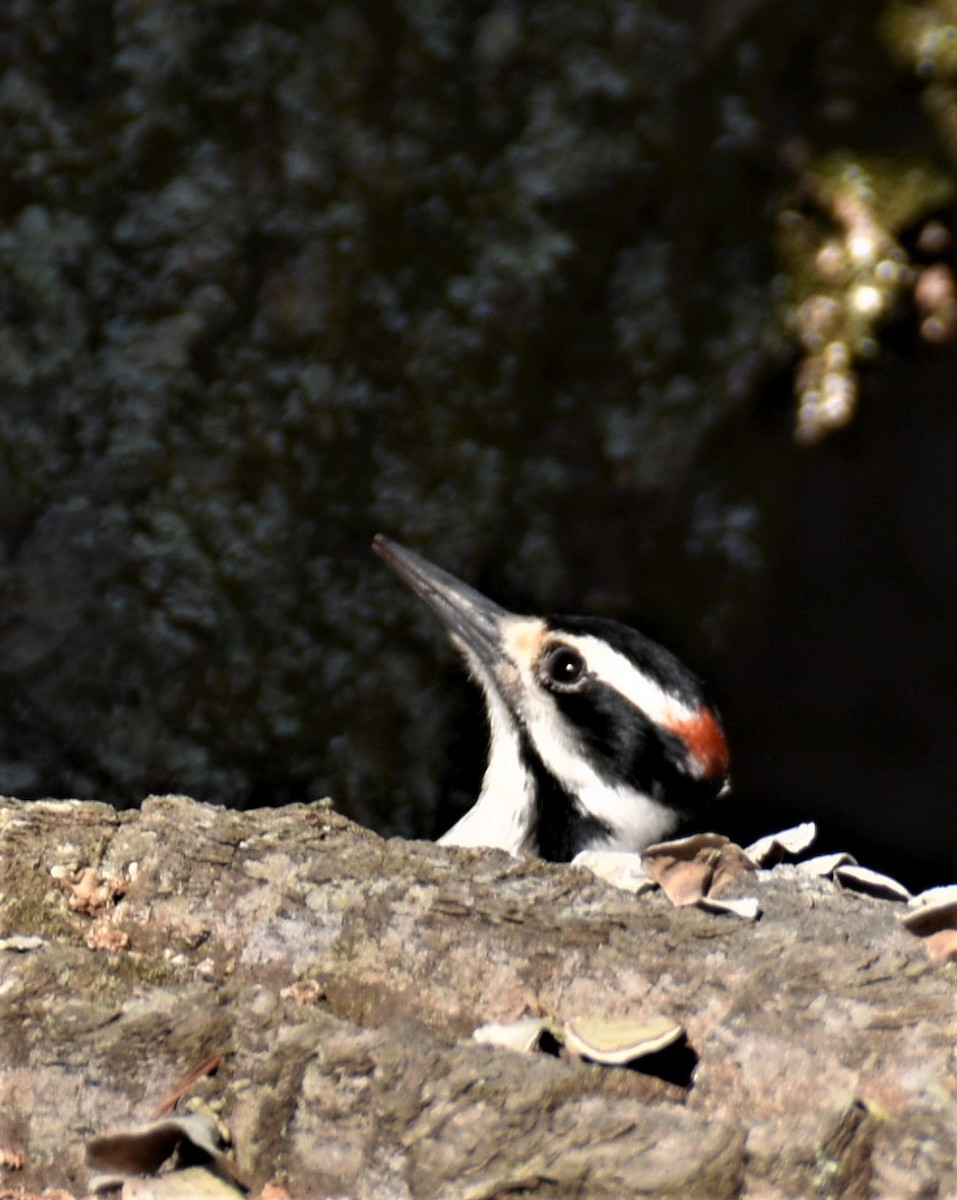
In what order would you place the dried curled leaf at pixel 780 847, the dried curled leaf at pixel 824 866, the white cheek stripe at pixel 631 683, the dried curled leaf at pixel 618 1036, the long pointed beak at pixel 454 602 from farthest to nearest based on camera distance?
1. the long pointed beak at pixel 454 602
2. the white cheek stripe at pixel 631 683
3. the dried curled leaf at pixel 780 847
4. the dried curled leaf at pixel 824 866
5. the dried curled leaf at pixel 618 1036

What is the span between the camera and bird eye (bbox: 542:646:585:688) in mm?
2967

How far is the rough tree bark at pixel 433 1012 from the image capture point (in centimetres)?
140

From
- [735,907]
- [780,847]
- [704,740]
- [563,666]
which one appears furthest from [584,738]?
[735,907]

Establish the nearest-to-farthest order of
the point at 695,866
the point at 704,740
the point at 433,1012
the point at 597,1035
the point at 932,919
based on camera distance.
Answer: the point at 597,1035 → the point at 433,1012 → the point at 932,919 → the point at 695,866 → the point at 704,740

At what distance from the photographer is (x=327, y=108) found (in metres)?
3.49

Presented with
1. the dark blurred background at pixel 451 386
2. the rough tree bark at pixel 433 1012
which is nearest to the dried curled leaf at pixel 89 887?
the rough tree bark at pixel 433 1012

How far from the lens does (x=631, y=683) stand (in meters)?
2.87

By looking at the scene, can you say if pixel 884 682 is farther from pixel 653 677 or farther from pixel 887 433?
pixel 653 677

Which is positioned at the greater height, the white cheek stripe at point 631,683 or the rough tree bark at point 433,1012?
the white cheek stripe at point 631,683

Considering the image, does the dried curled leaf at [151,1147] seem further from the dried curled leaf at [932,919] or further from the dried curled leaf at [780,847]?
the dried curled leaf at [780,847]

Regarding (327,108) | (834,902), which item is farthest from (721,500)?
(834,902)

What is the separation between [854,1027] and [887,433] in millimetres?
2027

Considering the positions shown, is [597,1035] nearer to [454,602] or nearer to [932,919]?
[932,919]

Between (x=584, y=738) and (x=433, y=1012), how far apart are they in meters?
1.35
